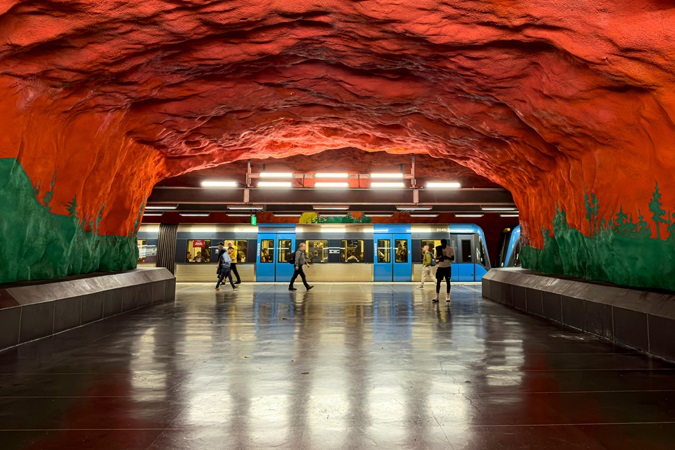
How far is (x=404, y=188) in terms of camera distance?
15.6m

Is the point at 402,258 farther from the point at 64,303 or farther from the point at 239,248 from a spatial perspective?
the point at 64,303

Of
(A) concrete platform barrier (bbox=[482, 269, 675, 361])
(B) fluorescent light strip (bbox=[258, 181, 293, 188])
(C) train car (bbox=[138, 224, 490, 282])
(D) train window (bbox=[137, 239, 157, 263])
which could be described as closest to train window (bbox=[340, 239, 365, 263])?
(C) train car (bbox=[138, 224, 490, 282])

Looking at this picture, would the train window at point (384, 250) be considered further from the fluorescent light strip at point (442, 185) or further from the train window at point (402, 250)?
the fluorescent light strip at point (442, 185)

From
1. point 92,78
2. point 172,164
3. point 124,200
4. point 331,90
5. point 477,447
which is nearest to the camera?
point 477,447

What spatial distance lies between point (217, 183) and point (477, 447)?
14778 millimetres

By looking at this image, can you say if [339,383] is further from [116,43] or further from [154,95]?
[154,95]

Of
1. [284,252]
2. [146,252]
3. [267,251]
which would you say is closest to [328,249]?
[284,252]

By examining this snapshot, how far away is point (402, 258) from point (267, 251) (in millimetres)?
6267

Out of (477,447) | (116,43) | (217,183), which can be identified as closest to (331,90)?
(116,43)

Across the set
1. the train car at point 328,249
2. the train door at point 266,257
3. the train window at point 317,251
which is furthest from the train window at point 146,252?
the train window at point 317,251

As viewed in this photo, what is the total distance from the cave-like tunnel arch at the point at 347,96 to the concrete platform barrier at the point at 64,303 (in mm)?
523

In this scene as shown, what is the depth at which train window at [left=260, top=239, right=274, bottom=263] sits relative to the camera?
20000mm

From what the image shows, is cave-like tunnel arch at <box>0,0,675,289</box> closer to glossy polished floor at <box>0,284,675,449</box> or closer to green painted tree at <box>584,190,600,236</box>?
green painted tree at <box>584,190,600,236</box>

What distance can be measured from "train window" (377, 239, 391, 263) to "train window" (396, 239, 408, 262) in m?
0.42
